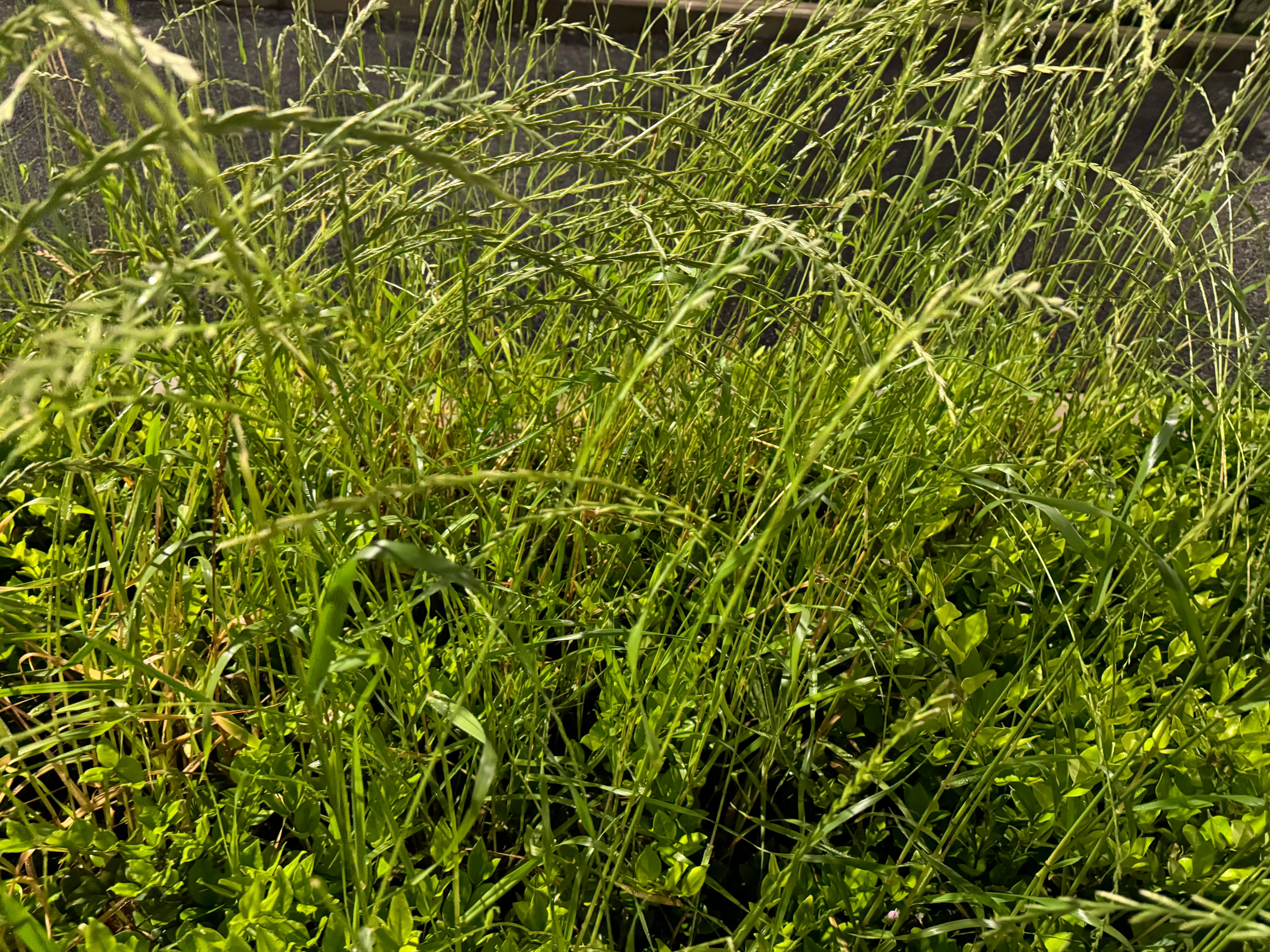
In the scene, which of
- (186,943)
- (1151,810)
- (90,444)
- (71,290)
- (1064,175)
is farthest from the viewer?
(1064,175)

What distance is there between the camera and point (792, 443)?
0.74m

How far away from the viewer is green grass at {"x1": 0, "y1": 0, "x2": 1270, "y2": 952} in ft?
1.94

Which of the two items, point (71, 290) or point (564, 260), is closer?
point (71, 290)

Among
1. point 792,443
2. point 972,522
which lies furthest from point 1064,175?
point 792,443

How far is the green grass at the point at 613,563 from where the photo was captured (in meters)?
0.59

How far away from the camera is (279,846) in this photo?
2.58 ft

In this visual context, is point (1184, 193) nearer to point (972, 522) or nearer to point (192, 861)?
point (972, 522)

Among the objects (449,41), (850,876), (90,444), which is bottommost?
(850,876)

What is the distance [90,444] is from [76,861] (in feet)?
1.85

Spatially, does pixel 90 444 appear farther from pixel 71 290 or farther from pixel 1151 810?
pixel 1151 810

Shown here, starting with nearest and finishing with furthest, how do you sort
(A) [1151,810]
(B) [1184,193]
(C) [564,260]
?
(A) [1151,810], (C) [564,260], (B) [1184,193]

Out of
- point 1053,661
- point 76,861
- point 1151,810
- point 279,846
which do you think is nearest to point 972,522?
point 1053,661

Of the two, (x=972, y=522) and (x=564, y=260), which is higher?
(x=564, y=260)

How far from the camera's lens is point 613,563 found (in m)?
0.97
